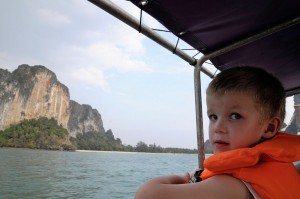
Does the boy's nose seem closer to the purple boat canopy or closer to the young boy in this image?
the young boy

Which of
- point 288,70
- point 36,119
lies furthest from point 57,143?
point 288,70

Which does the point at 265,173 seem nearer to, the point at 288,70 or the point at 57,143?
the point at 288,70

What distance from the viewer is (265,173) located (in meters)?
0.76

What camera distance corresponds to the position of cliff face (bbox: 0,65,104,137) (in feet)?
269

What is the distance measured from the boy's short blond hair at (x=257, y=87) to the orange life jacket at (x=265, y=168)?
13 centimetres

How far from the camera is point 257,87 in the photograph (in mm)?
902

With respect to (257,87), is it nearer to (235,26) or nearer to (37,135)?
(235,26)

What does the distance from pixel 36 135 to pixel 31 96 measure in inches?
485

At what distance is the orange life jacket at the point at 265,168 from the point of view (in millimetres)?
744

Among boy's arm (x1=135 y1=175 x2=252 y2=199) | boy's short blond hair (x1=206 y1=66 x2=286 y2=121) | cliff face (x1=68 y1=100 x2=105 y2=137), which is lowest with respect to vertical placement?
boy's arm (x1=135 y1=175 x2=252 y2=199)

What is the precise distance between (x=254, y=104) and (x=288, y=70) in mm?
2132

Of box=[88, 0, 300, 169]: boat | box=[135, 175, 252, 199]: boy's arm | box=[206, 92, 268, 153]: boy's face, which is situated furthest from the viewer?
box=[88, 0, 300, 169]: boat

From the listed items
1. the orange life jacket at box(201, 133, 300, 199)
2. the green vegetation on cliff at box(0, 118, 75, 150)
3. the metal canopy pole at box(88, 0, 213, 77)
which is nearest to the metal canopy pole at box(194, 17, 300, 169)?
the metal canopy pole at box(88, 0, 213, 77)

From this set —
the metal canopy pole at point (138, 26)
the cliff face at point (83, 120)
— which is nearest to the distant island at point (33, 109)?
the cliff face at point (83, 120)
